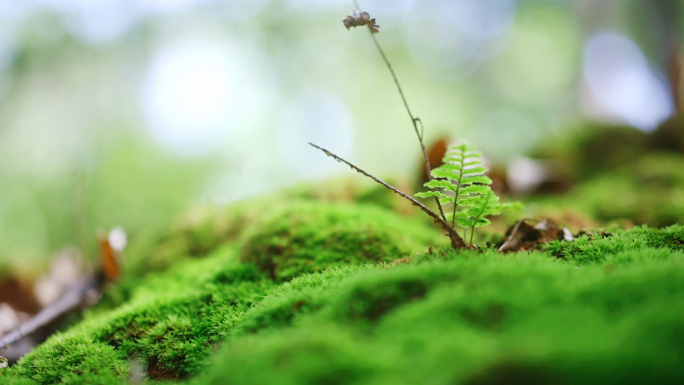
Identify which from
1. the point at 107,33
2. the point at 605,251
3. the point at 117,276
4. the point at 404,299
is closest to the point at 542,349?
the point at 404,299

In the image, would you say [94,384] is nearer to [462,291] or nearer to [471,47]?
[462,291]

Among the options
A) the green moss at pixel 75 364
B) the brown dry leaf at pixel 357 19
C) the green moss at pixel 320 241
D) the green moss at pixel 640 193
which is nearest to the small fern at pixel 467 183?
the green moss at pixel 320 241

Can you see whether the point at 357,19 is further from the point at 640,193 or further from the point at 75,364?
the point at 640,193

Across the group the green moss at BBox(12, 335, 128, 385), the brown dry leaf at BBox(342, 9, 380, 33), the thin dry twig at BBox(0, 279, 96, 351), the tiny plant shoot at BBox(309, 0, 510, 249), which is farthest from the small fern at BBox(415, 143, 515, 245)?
the thin dry twig at BBox(0, 279, 96, 351)

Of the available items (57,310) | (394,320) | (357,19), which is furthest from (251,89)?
(394,320)

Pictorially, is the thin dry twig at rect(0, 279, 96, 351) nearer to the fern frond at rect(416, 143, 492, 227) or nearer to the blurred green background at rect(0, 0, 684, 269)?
the fern frond at rect(416, 143, 492, 227)

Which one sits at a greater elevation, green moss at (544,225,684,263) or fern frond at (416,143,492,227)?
fern frond at (416,143,492,227)
